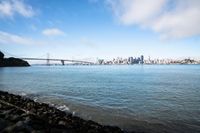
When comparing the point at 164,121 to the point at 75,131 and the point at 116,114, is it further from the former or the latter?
the point at 75,131

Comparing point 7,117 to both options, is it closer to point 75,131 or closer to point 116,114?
point 75,131

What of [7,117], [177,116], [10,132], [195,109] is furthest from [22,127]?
[195,109]

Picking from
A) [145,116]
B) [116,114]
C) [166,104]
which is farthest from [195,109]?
[116,114]

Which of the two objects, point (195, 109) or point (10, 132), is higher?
point (10, 132)

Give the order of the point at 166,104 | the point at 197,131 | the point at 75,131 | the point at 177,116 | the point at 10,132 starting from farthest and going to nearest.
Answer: the point at 166,104
the point at 177,116
the point at 197,131
the point at 75,131
the point at 10,132

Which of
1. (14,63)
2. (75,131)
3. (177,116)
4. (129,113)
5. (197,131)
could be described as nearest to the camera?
(75,131)

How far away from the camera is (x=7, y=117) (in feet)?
33.8

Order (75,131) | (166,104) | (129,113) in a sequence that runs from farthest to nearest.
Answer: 1. (166,104)
2. (129,113)
3. (75,131)

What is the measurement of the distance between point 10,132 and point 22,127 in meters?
0.61

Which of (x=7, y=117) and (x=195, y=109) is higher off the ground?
(x=7, y=117)

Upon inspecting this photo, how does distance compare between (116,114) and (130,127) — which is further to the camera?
(116,114)

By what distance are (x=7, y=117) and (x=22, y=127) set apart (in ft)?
7.75

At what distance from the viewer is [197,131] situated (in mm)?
13141

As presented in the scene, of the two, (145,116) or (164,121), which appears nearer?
(164,121)
